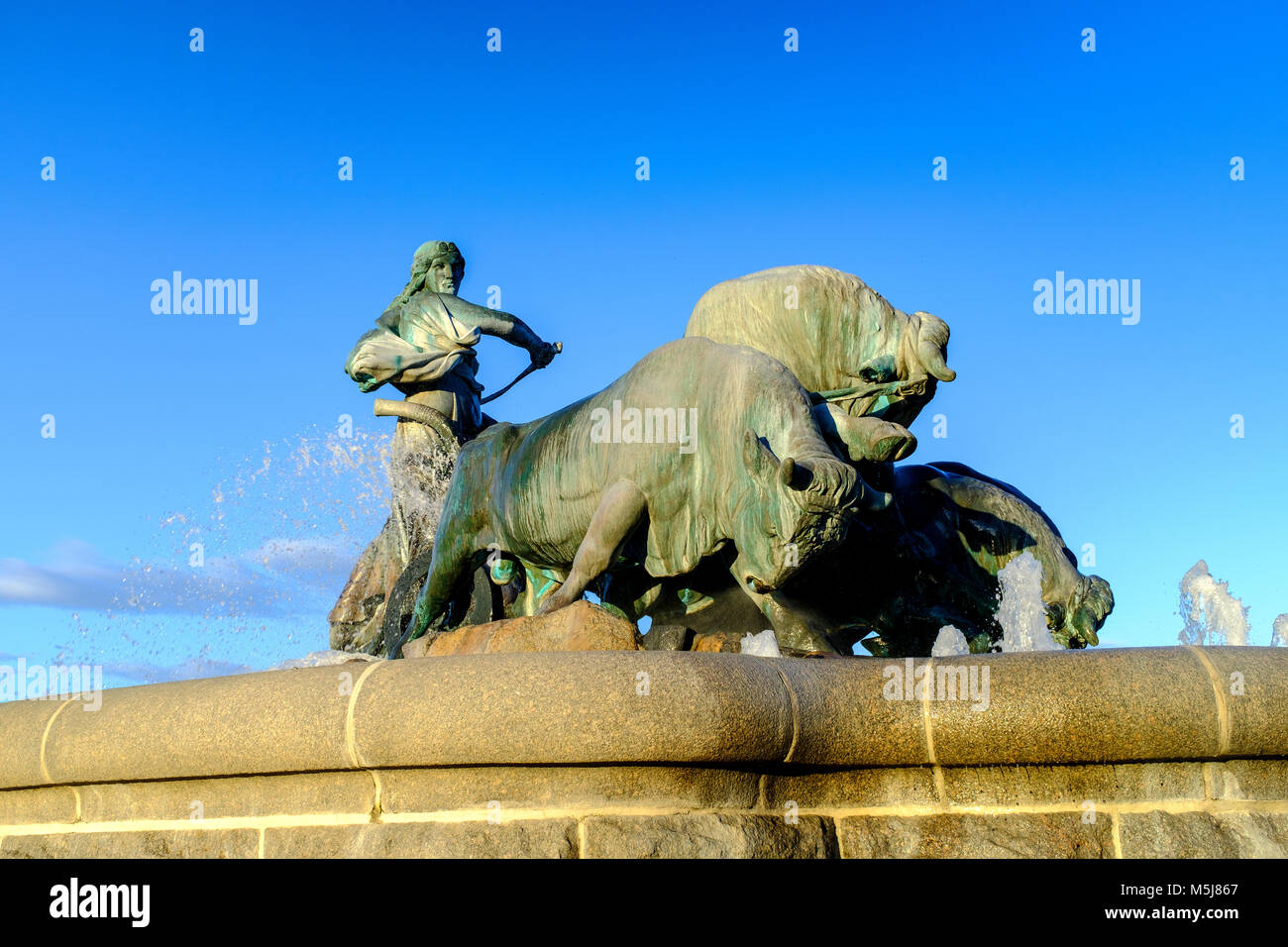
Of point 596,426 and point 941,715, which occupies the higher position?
point 596,426

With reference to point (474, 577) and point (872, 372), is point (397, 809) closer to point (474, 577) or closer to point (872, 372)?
point (474, 577)

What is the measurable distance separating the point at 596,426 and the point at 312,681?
7.96ft

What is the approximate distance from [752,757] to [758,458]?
1833 mm

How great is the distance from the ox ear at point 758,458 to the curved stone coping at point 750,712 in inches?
50.3

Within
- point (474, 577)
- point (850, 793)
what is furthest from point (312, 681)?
point (474, 577)

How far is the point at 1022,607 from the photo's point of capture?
23.1ft

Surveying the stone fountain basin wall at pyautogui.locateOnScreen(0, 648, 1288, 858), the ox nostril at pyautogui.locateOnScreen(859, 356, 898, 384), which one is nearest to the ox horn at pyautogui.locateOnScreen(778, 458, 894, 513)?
the stone fountain basin wall at pyautogui.locateOnScreen(0, 648, 1288, 858)

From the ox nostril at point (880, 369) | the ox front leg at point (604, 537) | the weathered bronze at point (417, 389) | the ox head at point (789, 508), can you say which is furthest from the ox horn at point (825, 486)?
the weathered bronze at point (417, 389)

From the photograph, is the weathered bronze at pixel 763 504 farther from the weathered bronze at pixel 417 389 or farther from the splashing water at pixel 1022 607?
the weathered bronze at pixel 417 389

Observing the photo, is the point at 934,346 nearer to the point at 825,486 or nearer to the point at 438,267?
the point at 825,486

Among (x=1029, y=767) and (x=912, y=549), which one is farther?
(x=912, y=549)

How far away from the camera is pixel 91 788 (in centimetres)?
534

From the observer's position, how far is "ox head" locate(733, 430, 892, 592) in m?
5.67
